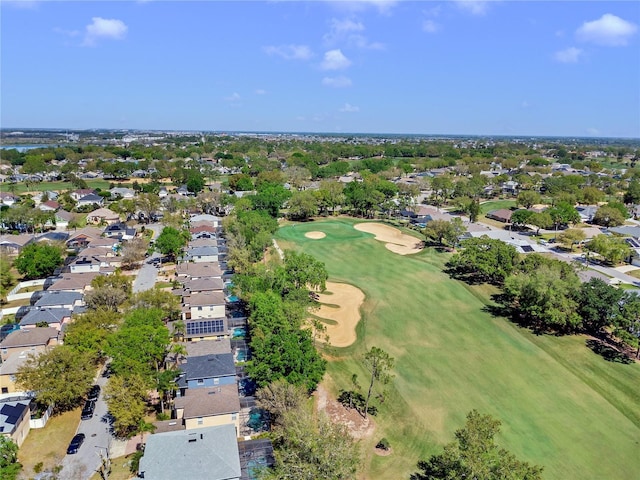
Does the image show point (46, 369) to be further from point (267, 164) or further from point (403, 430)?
point (267, 164)

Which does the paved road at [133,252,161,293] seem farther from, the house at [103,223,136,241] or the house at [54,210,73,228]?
the house at [54,210,73,228]

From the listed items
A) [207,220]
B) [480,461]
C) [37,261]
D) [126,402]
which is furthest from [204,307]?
[207,220]

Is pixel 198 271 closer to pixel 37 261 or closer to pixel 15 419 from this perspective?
pixel 37 261

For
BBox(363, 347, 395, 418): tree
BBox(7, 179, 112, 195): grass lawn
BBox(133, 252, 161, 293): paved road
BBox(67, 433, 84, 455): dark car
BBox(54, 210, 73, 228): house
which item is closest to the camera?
BBox(67, 433, 84, 455): dark car

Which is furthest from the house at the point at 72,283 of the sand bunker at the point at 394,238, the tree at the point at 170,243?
the sand bunker at the point at 394,238

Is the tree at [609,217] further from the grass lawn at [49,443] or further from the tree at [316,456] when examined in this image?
the grass lawn at [49,443]

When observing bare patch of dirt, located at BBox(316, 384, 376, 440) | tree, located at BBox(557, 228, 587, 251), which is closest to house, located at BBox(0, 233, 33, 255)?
bare patch of dirt, located at BBox(316, 384, 376, 440)
